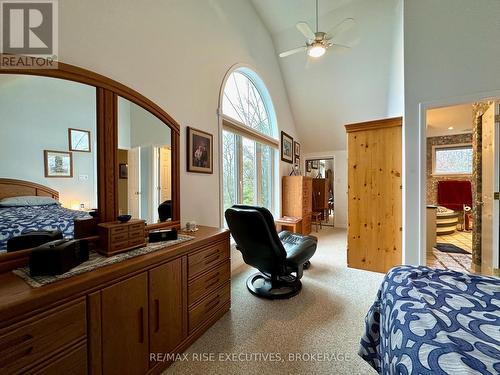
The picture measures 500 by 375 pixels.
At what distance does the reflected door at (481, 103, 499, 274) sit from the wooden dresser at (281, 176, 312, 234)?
8.56 ft

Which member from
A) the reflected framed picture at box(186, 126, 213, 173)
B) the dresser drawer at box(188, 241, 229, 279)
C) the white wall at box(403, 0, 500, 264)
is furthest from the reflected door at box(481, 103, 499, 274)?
the reflected framed picture at box(186, 126, 213, 173)

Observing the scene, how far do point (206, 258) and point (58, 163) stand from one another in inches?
47.7

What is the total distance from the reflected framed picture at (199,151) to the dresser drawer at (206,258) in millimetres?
905

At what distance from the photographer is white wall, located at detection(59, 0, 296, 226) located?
4.91 ft

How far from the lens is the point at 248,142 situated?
3777 mm

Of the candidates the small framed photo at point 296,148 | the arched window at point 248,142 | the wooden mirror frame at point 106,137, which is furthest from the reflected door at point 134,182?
the small framed photo at point 296,148

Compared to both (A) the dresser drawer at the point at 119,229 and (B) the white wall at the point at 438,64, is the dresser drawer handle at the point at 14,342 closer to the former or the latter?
(A) the dresser drawer at the point at 119,229

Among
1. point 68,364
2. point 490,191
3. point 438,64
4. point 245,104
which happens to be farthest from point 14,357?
point 438,64

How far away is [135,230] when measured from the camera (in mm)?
1491

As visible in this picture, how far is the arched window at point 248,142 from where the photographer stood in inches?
128

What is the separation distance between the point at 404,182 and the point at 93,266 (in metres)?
3.15

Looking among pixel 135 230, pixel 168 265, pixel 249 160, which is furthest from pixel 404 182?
pixel 135 230

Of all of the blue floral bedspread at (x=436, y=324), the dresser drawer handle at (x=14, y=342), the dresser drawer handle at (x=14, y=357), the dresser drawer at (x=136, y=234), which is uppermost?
the dresser drawer at (x=136, y=234)

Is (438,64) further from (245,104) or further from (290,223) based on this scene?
(290,223)
